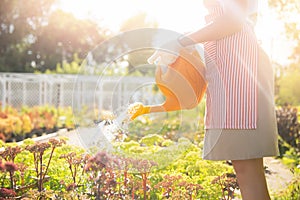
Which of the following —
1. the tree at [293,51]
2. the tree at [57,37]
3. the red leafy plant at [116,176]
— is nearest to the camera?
the red leafy plant at [116,176]

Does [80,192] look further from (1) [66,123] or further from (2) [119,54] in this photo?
(1) [66,123]

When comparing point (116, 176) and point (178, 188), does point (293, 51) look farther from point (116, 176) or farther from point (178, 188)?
point (116, 176)

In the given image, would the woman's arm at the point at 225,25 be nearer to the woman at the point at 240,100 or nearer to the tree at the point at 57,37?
the woman at the point at 240,100

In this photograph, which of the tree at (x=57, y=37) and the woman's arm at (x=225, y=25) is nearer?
the woman's arm at (x=225, y=25)

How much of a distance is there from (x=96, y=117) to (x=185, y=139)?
0.41 metres

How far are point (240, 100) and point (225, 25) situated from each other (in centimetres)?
27

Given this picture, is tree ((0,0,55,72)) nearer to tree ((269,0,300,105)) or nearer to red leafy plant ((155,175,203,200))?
tree ((269,0,300,105))

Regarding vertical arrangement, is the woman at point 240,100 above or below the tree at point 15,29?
below

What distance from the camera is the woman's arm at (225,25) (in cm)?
152

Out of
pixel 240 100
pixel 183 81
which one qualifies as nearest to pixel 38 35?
pixel 183 81

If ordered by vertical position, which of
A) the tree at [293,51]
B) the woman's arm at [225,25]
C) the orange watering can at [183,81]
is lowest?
the orange watering can at [183,81]

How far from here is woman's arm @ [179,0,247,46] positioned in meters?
1.52

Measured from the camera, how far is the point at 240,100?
160 centimetres

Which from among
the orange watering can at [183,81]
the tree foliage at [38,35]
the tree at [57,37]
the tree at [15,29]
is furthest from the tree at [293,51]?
the tree at [15,29]
